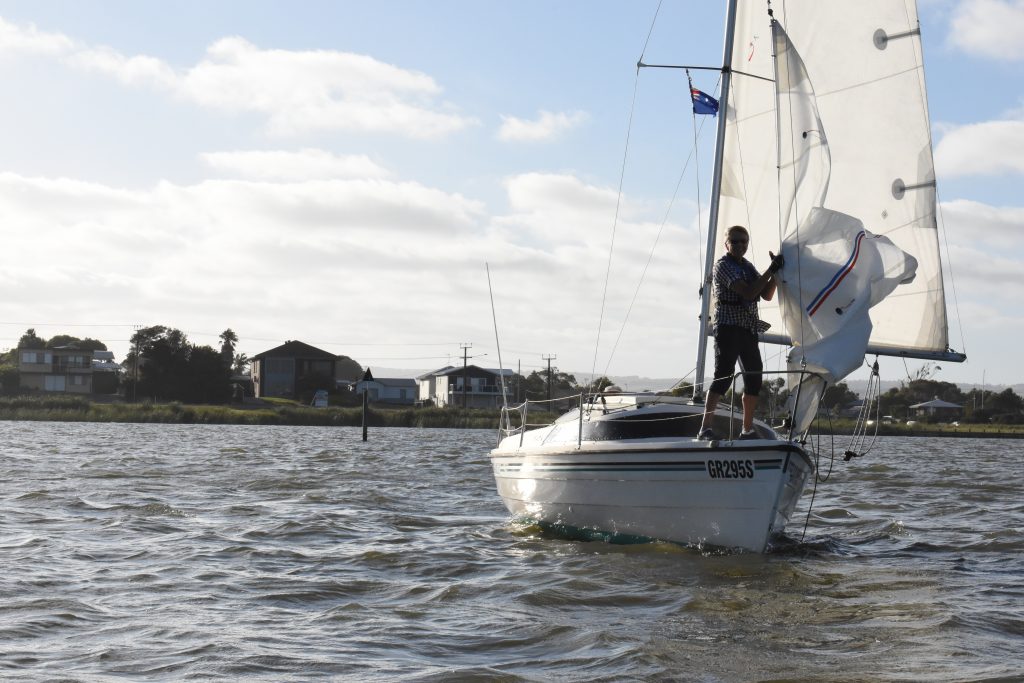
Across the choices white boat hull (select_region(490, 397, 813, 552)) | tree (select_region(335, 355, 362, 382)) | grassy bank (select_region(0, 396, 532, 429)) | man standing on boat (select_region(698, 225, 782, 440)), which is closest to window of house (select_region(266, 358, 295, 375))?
grassy bank (select_region(0, 396, 532, 429))

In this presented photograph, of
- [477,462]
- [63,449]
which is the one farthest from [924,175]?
[63,449]

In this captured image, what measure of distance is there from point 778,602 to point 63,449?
1203 inches

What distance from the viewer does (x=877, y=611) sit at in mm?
9852

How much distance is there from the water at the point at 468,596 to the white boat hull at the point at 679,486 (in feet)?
1.07

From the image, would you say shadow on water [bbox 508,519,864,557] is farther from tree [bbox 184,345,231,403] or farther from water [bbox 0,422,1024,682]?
tree [bbox 184,345,231,403]

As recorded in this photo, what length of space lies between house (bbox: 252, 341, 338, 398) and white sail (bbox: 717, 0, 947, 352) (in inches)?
3654

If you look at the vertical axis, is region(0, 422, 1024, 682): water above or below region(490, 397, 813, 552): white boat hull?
below

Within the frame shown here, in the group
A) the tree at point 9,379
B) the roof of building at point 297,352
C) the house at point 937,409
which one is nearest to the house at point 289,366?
the roof of building at point 297,352

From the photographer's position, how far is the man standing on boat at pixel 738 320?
483 inches

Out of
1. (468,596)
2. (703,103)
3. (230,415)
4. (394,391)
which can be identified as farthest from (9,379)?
(468,596)

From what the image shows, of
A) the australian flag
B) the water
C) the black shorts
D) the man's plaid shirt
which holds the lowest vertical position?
the water

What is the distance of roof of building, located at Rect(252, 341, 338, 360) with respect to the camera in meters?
107

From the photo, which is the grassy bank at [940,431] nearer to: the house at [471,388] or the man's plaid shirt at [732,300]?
the house at [471,388]

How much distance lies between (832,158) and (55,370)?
104642 mm
